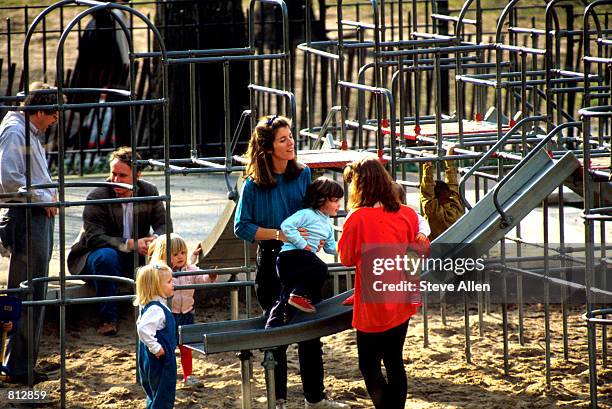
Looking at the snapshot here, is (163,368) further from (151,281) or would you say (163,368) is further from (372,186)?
(372,186)

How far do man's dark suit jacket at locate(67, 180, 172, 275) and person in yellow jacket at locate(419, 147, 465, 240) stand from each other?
1.93 meters

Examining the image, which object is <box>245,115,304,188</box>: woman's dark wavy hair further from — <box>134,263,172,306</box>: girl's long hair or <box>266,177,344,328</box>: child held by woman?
<box>134,263,172,306</box>: girl's long hair

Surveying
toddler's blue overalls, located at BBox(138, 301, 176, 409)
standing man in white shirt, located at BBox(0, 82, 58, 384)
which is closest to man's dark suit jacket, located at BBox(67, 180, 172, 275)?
Answer: standing man in white shirt, located at BBox(0, 82, 58, 384)

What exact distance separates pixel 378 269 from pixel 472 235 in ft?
3.09

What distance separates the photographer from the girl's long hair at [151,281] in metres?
6.52

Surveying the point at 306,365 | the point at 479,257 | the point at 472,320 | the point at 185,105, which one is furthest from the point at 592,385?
the point at 185,105

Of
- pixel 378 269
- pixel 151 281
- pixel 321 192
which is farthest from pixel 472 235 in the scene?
pixel 151 281

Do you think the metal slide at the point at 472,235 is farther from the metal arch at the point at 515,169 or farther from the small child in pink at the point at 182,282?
the small child in pink at the point at 182,282

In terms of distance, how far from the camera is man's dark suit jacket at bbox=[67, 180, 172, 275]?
8.69 m

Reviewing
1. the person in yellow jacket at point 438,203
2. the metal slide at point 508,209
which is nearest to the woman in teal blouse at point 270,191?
the metal slide at point 508,209

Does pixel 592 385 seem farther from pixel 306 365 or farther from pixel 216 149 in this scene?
pixel 216 149

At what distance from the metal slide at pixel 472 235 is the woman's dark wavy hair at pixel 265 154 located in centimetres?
74

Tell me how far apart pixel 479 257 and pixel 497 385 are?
3.25 feet

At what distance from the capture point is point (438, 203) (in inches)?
308
